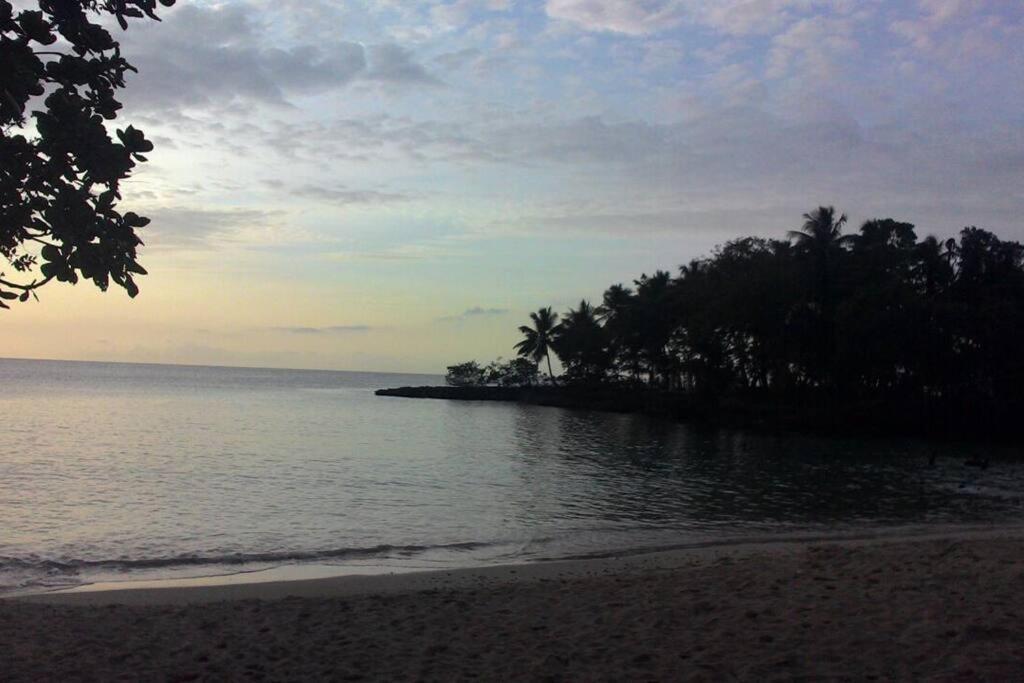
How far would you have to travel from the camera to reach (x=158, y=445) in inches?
1308

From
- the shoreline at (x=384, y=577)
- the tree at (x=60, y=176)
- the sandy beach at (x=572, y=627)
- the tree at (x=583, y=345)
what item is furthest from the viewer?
the tree at (x=583, y=345)

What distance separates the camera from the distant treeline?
46125 mm

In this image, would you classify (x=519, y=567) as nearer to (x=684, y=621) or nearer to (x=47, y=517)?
(x=684, y=621)

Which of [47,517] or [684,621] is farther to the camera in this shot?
[47,517]

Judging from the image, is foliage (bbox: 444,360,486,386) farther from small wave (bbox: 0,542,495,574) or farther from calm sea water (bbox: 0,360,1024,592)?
small wave (bbox: 0,542,495,574)

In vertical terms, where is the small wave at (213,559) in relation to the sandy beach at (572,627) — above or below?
below

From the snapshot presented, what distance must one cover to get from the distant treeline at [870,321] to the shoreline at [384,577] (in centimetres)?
A: 3437

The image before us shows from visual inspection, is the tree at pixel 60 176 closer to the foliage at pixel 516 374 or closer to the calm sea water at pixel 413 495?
the calm sea water at pixel 413 495

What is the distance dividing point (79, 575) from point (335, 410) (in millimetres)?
55130

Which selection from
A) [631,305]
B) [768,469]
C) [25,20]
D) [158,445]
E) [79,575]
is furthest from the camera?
[631,305]

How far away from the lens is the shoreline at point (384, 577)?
34.3ft

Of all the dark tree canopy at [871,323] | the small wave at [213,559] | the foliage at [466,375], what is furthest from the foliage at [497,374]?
the small wave at [213,559]

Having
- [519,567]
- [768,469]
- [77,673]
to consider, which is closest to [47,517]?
[519,567]

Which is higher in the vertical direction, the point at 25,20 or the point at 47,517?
the point at 25,20
